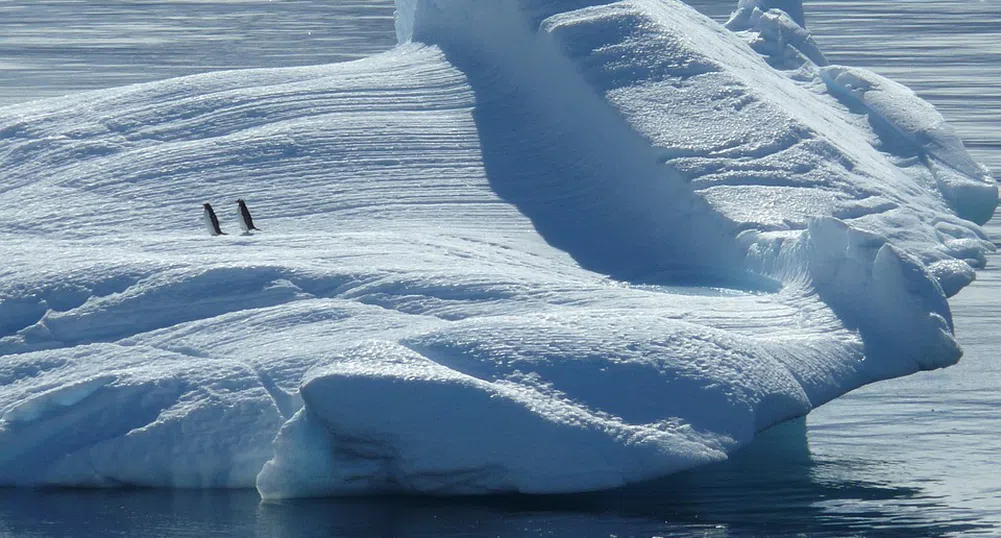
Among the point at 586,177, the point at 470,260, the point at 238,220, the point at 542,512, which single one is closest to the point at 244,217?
the point at 238,220

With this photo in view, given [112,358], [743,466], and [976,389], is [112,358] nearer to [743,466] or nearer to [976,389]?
[743,466]

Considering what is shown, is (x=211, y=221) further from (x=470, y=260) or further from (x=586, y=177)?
(x=586, y=177)

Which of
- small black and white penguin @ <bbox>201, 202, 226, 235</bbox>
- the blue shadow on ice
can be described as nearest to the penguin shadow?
small black and white penguin @ <bbox>201, 202, 226, 235</bbox>

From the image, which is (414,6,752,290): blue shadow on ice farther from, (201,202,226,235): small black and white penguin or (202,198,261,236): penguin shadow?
(201,202,226,235): small black and white penguin

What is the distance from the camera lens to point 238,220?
35.3 feet

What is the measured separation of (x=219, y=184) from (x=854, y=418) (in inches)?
179

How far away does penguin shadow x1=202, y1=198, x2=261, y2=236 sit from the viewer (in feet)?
34.6

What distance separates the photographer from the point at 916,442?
9.12m

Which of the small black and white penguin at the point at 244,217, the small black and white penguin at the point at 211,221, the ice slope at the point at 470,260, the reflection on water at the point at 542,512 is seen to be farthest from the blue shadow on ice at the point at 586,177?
the reflection on water at the point at 542,512

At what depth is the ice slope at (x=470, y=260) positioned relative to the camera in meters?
8.20

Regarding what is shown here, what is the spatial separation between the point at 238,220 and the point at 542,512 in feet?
12.1

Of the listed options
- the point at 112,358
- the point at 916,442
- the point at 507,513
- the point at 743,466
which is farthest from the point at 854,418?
the point at 112,358

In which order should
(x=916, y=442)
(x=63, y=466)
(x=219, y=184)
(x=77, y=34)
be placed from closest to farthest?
(x=63, y=466)
(x=916, y=442)
(x=219, y=184)
(x=77, y=34)

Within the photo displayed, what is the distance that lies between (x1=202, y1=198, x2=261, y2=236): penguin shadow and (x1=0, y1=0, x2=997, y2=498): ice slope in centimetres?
21
